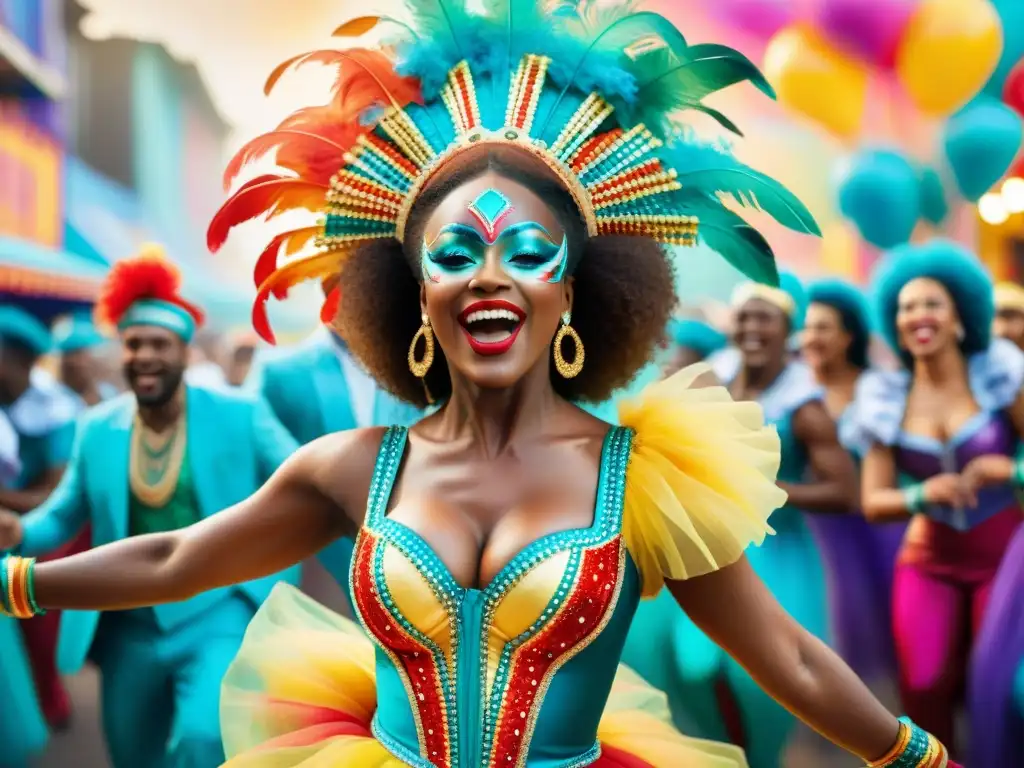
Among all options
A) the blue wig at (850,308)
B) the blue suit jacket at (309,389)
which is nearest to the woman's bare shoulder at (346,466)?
the blue suit jacket at (309,389)

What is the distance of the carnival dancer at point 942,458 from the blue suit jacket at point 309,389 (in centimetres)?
174

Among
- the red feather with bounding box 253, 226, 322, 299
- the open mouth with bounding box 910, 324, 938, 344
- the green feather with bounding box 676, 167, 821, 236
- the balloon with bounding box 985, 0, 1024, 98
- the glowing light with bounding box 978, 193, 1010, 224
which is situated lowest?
the open mouth with bounding box 910, 324, 938, 344

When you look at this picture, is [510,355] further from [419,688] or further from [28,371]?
[28,371]

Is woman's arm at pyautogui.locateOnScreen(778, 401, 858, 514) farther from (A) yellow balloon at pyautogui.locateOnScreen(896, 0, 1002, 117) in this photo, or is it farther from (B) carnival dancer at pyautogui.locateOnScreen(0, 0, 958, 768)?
(B) carnival dancer at pyautogui.locateOnScreen(0, 0, 958, 768)

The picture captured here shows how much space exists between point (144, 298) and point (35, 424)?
3.77 feet

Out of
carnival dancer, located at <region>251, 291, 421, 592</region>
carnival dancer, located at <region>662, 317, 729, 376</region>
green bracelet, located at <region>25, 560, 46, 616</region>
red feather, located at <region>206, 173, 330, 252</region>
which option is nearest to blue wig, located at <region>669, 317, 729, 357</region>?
carnival dancer, located at <region>662, 317, 729, 376</region>

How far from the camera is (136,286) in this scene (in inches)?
141

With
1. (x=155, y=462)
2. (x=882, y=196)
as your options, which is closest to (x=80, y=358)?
(x=155, y=462)

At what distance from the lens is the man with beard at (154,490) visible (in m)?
3.41

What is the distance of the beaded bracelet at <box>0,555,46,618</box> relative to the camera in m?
1.91

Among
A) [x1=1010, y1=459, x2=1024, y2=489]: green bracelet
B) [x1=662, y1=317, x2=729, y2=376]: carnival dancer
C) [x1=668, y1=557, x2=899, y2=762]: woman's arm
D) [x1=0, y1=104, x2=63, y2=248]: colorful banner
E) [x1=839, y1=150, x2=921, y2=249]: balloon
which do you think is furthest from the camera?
[x1=0, y1=104, x2=63, y2=248]: colorful banner

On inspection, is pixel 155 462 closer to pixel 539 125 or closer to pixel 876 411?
pixel 539 125

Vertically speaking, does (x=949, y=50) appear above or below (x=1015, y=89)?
above

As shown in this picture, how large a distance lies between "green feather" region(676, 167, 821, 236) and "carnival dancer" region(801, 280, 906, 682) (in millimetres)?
2173
